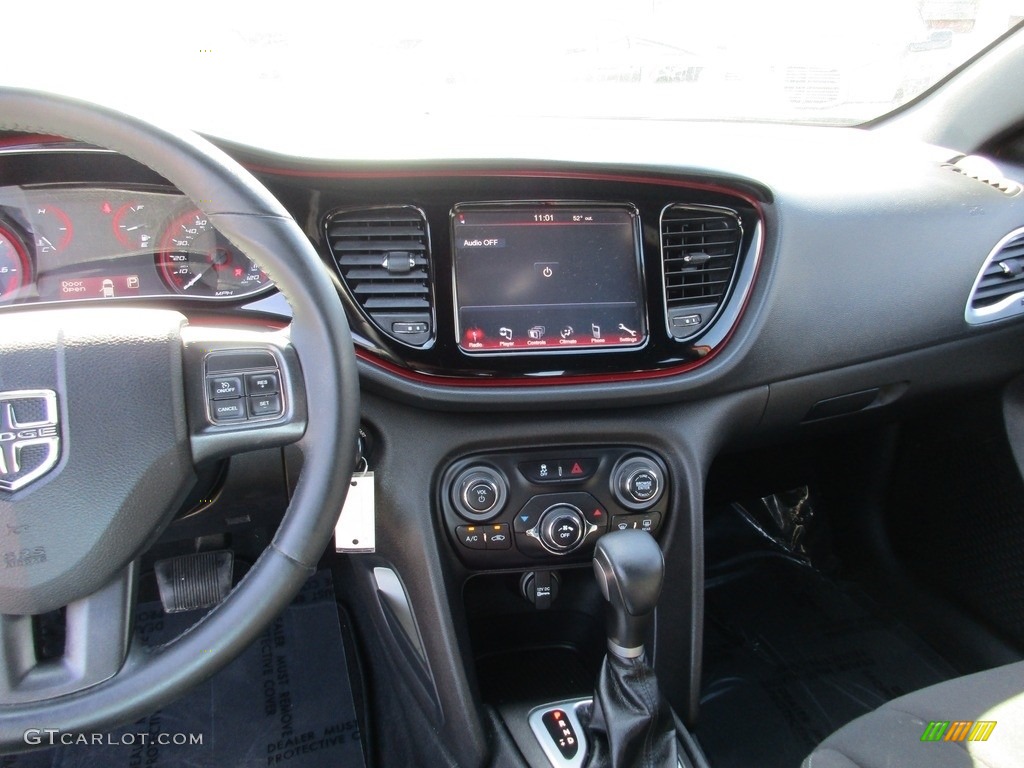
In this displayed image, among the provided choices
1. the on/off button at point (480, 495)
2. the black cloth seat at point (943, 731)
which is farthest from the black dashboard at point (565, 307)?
the black cloth seat at point (943, 731)

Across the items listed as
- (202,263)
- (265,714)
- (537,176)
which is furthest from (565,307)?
(265,714)

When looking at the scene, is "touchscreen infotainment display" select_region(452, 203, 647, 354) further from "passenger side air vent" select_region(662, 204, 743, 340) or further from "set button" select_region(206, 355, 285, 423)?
"set button" select_region(206, 355, 285, 423)

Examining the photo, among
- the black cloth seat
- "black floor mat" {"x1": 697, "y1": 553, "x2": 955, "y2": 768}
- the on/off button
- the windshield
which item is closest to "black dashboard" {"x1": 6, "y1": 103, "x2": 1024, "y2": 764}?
the on/off button

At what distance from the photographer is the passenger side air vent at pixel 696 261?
1.35 metres

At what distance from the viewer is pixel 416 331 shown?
49.4 inches

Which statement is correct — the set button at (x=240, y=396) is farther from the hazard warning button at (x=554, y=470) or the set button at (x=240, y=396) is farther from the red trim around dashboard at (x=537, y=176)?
the hazard warning button at (x=554, y=470)

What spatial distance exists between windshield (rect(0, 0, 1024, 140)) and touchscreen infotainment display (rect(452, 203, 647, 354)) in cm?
29

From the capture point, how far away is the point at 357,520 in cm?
117

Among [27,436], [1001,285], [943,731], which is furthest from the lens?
[1001,285]

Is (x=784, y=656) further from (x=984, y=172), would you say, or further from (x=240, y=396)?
(x=240, y=396)

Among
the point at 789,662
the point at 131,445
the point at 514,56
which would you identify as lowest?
the point at 789,662

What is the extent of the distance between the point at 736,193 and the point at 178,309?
0.90 metres

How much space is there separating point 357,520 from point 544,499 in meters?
0.36

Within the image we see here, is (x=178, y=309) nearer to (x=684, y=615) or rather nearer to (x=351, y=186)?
(x=351, y=186)
